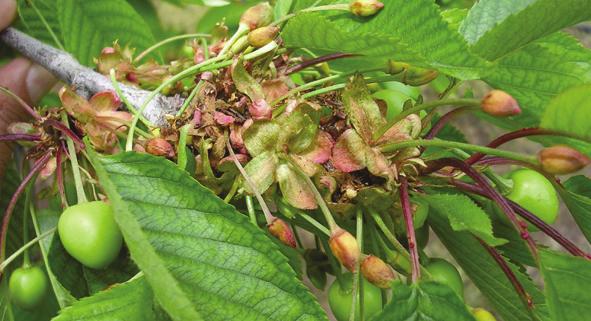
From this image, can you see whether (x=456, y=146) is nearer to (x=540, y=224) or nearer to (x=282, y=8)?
(x=540, y=224)

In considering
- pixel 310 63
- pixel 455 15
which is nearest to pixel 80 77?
pixel 310 63

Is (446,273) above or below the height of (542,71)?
below

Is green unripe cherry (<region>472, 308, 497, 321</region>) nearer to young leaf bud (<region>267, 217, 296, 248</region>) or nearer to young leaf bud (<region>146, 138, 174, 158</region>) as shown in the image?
young leaf bud (<region>267, 217, 296, 248</region>)

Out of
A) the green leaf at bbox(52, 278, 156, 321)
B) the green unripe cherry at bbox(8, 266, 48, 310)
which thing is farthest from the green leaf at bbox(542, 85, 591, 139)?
the green unripe cherry at bbox(8, 266, 48, 310)

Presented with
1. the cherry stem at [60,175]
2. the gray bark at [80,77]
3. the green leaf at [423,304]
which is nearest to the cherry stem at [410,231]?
the green leaf at [423,304]

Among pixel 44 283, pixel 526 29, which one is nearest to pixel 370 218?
pixel 526 29

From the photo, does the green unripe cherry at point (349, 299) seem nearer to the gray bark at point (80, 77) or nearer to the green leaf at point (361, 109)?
the green leaf at point (361, 109)
